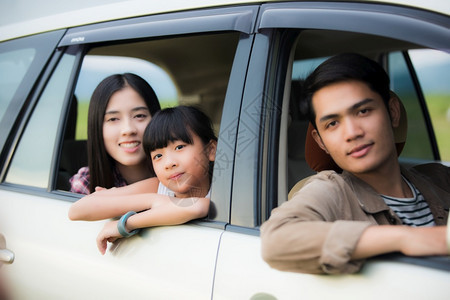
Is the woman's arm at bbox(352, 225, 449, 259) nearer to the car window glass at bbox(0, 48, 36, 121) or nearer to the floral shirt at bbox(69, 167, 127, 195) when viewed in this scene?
the floral shirt at bbox(69, 167, 127, 195)

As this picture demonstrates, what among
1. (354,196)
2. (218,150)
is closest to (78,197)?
(218,150)

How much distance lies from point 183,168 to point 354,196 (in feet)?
2.38

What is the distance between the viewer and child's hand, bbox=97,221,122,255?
171 centimetres

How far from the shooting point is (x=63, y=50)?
7.44 ft

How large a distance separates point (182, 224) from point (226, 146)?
32cm

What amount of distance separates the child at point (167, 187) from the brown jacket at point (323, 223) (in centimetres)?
40

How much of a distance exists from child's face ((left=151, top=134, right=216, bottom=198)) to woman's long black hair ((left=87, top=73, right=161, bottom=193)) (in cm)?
49

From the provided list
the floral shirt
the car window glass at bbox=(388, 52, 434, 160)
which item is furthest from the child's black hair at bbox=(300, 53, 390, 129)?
the car window glass at bbox=(388, 52, 434, 160)

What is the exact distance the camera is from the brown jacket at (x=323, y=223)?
119 cm

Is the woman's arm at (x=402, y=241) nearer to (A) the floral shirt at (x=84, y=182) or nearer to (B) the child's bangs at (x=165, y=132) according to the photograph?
(B) the child's bangs at (x=165, y=132)

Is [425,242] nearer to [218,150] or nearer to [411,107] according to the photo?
[218,150]

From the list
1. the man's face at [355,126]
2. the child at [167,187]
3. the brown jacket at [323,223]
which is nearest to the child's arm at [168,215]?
the child at [167,187]

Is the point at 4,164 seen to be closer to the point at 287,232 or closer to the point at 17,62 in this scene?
the point at 17,62

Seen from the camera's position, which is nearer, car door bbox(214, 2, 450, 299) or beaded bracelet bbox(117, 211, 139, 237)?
car door bbox(214, 2, 450, 299)
